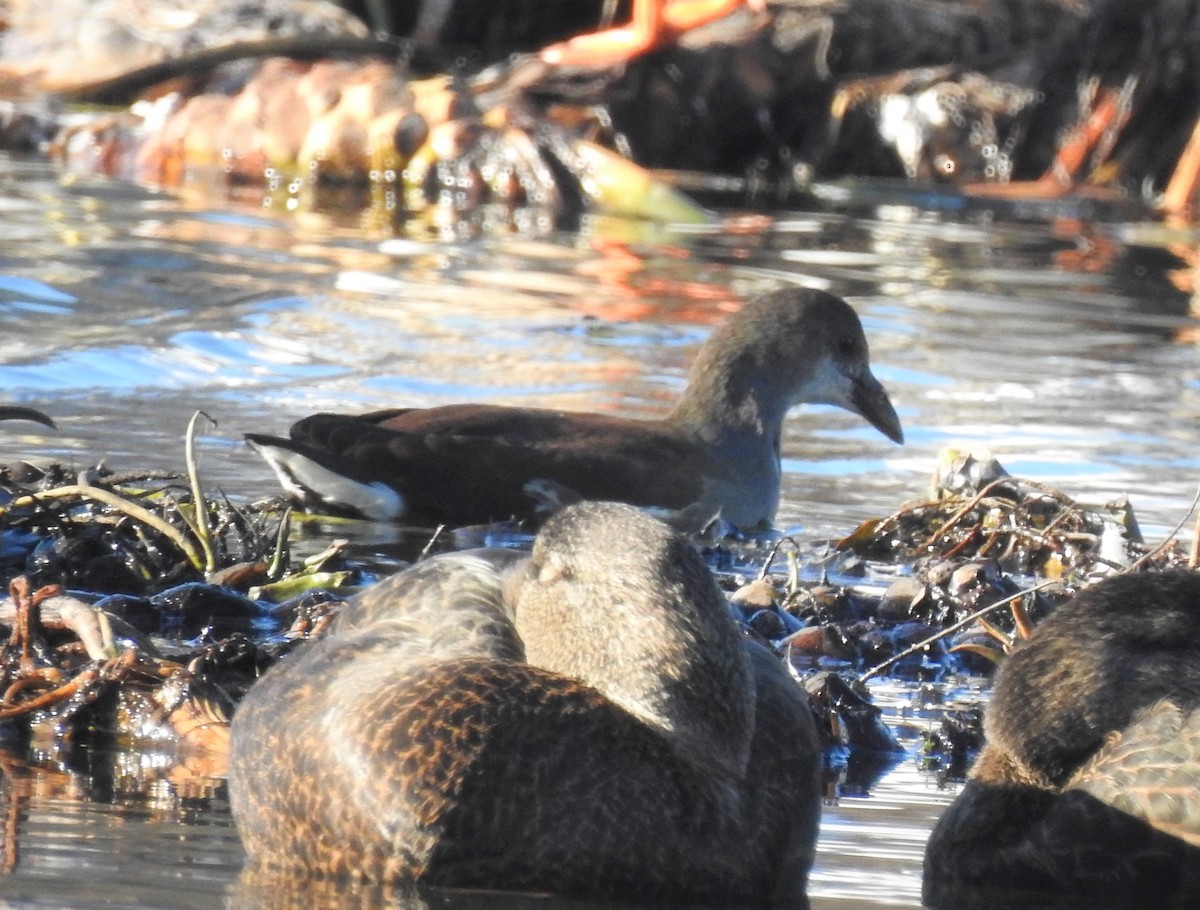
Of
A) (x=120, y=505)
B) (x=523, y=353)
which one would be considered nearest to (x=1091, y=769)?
(x=120, y=505)

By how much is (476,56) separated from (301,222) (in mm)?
7316

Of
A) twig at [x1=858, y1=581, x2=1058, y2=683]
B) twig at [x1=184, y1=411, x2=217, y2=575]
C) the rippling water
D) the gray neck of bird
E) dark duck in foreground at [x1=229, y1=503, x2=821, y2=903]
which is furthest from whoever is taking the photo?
the gray neck of bird

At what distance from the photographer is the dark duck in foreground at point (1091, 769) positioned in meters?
4.46

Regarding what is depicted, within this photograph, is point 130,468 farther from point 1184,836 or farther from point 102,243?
point 102,243

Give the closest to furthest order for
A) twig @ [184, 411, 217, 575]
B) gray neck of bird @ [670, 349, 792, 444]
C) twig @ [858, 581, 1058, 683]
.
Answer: twig @ [858, 581, 1058, 683]
twig @ [184, 411, 217, 575]
gray neck of bird @ [670, 349, 792, 444]

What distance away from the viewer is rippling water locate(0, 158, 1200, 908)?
4629mm

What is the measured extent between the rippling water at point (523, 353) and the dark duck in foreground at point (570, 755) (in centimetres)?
19

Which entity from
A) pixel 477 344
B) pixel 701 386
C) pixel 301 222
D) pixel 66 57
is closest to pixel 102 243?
pixel 301 222

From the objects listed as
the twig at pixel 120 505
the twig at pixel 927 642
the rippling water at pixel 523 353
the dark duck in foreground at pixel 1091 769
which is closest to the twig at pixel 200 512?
the twig at pixel 120 505

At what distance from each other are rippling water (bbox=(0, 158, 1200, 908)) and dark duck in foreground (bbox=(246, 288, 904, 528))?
0.20 m

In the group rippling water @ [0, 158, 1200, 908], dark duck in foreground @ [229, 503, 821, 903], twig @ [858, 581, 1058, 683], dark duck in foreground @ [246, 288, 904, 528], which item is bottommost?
rippling water @ [0, 158, 1200, 908]

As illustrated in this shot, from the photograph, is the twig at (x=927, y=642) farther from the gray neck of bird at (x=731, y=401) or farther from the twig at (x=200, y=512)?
the gray neck of bird at (x=731, y=401)

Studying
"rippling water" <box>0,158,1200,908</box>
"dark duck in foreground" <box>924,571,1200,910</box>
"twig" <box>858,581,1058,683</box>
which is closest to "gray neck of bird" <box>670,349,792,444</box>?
"rippling water" <box>0,158,1200,908</box>

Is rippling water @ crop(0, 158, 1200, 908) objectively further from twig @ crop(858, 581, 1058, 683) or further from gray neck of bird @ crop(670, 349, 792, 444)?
gray neck of bird @ crop(670, 349, 792, 444)
